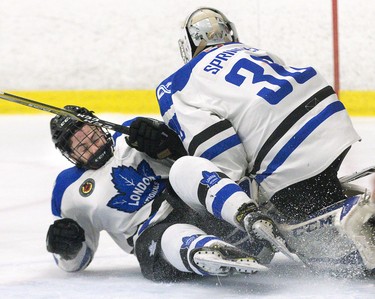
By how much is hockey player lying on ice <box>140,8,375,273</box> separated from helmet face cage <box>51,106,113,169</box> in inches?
10.4

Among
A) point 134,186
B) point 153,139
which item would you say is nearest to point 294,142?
point 153,139

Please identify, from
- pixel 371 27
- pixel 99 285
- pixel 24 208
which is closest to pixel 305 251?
pixel 99 285

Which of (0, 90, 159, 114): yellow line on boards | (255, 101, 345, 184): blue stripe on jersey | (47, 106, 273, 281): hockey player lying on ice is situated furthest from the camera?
(0, 90, 159, 114): yellow line on boards

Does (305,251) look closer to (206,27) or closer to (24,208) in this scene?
(206,27)

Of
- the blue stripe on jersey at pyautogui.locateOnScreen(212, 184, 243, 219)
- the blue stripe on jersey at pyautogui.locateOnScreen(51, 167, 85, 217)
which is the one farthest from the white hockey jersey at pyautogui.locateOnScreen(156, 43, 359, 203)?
the blue stripe on jersey at pyautogui.locateOnScreen(51, 167, 85, 217)

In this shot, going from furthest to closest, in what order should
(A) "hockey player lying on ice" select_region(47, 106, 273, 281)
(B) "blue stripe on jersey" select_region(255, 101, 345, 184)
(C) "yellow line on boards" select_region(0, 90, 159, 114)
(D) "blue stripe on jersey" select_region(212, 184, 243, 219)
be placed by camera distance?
(C) "yellow line on boards" select_region(0, 90, 159, 114), (A) "hockey player lying on ice" select_region(47, 106, 273, 281), (B) "blue stripe on jersey" select_region(255, 101, 345, 184), (D) "blue stripe on jersey" select_region(212, 184, 243, 219)

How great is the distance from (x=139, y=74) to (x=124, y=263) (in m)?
2.59

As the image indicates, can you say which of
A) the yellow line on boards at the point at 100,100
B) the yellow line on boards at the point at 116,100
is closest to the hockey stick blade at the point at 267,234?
the yellow line on boards at the point at 116,100

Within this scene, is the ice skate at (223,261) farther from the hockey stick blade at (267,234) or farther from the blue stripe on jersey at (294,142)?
the blue stripe on jersey at (294,142)

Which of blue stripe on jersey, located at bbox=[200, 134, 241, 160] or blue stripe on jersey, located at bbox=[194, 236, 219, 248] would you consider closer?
blue stripe on jersey, located at bbox=[194, 236, 219, 248]

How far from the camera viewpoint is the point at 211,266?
8.04 ft

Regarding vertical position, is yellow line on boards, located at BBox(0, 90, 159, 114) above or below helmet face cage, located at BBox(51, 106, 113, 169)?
below

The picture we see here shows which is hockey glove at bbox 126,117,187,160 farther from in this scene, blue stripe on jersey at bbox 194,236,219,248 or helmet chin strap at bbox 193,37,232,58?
blue stripe on jersey at bbox 194,236,219,248

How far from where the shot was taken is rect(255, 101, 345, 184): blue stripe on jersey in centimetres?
265
